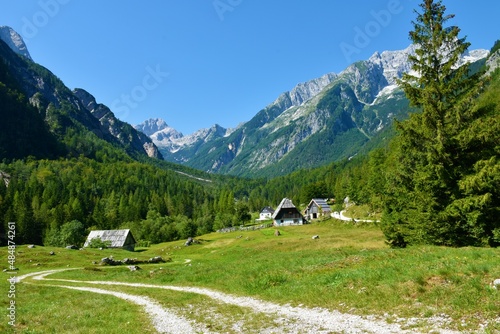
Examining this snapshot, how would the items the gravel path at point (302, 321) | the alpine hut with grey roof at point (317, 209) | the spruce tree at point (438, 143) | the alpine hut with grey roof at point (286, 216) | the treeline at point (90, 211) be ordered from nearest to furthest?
1. the gravel path at point (302, 321)
2. the spruce tree at point (438, 143)
3. the alpine hut with grey roof at point (286, 216)
4. the treeline at point (90, 211)
5. the alpine hut with grey roof at point (317, 209)

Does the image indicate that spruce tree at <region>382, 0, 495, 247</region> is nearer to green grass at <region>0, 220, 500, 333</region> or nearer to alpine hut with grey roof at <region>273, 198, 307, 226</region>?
green grass at <region>0, 220, 500, 333</region>

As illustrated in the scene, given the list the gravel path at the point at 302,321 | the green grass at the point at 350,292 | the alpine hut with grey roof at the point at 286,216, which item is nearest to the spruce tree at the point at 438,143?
the green grass at the point at 350,292

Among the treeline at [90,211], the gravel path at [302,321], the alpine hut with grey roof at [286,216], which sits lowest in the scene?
the gravel path at [302,321]

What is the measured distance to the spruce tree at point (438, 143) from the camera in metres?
24.8

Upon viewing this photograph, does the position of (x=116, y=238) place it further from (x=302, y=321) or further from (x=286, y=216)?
(x=302, y=321)

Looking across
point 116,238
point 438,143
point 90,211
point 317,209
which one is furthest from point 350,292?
point 90,211

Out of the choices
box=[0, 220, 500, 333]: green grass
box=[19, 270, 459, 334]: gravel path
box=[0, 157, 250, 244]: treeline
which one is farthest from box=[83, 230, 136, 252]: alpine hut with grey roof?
box=[19, 270, 459, 334]: gravel path

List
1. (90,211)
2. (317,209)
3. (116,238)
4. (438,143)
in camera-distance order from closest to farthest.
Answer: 1. (438,143)
2. (116,238)
3. (317,209)
4. (90,211)

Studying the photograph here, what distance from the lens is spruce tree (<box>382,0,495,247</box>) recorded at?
24.8 metres

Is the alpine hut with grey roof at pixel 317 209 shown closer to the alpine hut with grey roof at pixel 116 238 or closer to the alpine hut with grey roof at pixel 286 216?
the alpine hut with grey roof at pixel 286 216

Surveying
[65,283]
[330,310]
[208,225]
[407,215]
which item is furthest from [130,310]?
[208,225]

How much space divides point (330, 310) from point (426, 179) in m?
16.1

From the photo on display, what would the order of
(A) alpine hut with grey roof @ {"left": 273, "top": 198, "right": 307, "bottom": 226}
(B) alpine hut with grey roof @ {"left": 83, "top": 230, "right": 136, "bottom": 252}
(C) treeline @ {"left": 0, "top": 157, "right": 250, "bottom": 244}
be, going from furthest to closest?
(C) treeline @ {"left": 0, "top": 157, "right": 250, "bottom": 244} < (A) alpine hut with grey roof @ {"left": 273, "top": 198, "right": 307, "bottom": 226} < (B) alpine hut with grey roof @ {"left": 83, "top": 230, "right": 136, "bottom": 252}

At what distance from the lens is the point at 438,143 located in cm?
2486
